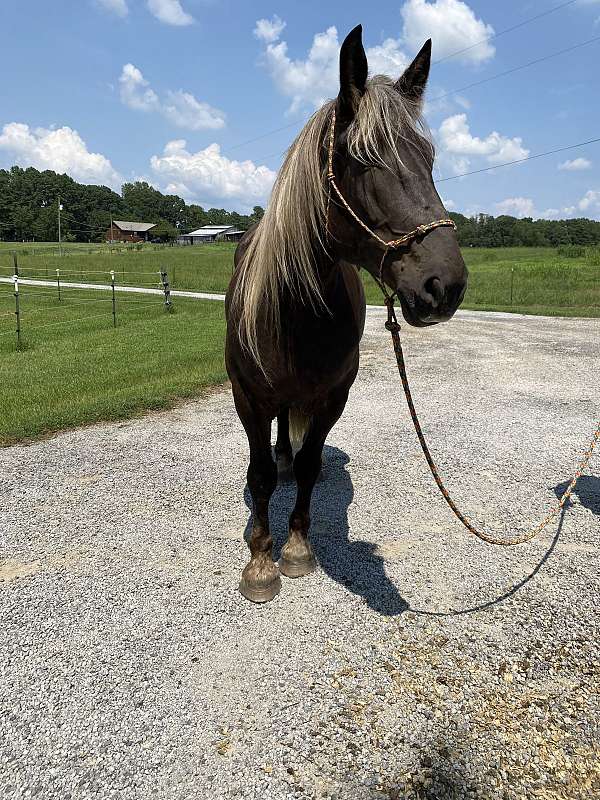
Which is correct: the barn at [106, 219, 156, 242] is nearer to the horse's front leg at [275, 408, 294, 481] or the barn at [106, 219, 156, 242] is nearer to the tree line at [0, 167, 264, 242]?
the tree line at [0, 167, 264, 242]

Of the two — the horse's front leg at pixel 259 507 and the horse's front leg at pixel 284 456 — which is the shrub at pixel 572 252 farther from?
the horse's front leg at pixel 259 507

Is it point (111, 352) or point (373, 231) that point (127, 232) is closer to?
point (111, 352)

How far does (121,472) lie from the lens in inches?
189

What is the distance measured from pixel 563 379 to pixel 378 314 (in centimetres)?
1011

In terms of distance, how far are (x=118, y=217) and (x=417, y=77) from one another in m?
133

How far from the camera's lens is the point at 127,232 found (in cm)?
10606

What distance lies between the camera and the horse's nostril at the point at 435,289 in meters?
1.74

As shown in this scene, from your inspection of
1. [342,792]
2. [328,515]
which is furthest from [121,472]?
[342,792]

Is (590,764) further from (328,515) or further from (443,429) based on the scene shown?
(443,429)

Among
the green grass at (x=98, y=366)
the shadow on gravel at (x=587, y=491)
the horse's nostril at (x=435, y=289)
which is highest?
the horse's nostril at (x=435, y=289)

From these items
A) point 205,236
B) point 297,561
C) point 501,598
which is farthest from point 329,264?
point 205,236

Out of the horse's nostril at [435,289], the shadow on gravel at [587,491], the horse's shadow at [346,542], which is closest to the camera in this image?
the horse's nostril at [435,289]

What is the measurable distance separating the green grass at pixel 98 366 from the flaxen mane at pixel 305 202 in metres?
4.27

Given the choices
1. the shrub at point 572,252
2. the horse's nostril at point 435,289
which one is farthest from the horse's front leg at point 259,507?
the shrub at point 572,252
